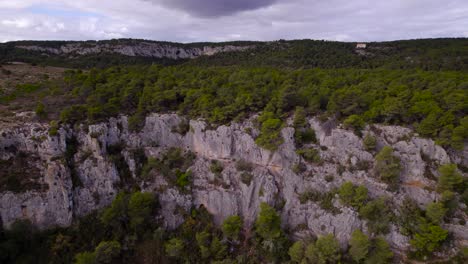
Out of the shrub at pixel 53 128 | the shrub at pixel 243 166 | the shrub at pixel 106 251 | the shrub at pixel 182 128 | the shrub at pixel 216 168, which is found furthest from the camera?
the shrub at pixel 182 128

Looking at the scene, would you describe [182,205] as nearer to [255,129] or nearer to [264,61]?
[255,129]

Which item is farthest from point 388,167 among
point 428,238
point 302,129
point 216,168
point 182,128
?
point 182,128

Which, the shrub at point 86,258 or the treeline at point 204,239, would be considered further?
the treeline at point 204,239

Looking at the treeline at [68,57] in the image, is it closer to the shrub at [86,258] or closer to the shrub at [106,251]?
the shrub at [106,251]

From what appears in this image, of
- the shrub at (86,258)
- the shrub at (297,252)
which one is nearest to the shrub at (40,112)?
the shrub at (86,258)

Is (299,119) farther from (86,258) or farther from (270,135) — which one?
(86,258)

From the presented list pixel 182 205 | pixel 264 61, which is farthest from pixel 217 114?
pixel 264 61

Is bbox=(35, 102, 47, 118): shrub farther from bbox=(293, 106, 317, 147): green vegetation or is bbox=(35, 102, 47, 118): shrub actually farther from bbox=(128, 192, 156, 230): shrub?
bbox=(293, 106, 317, 147): green vegetation
